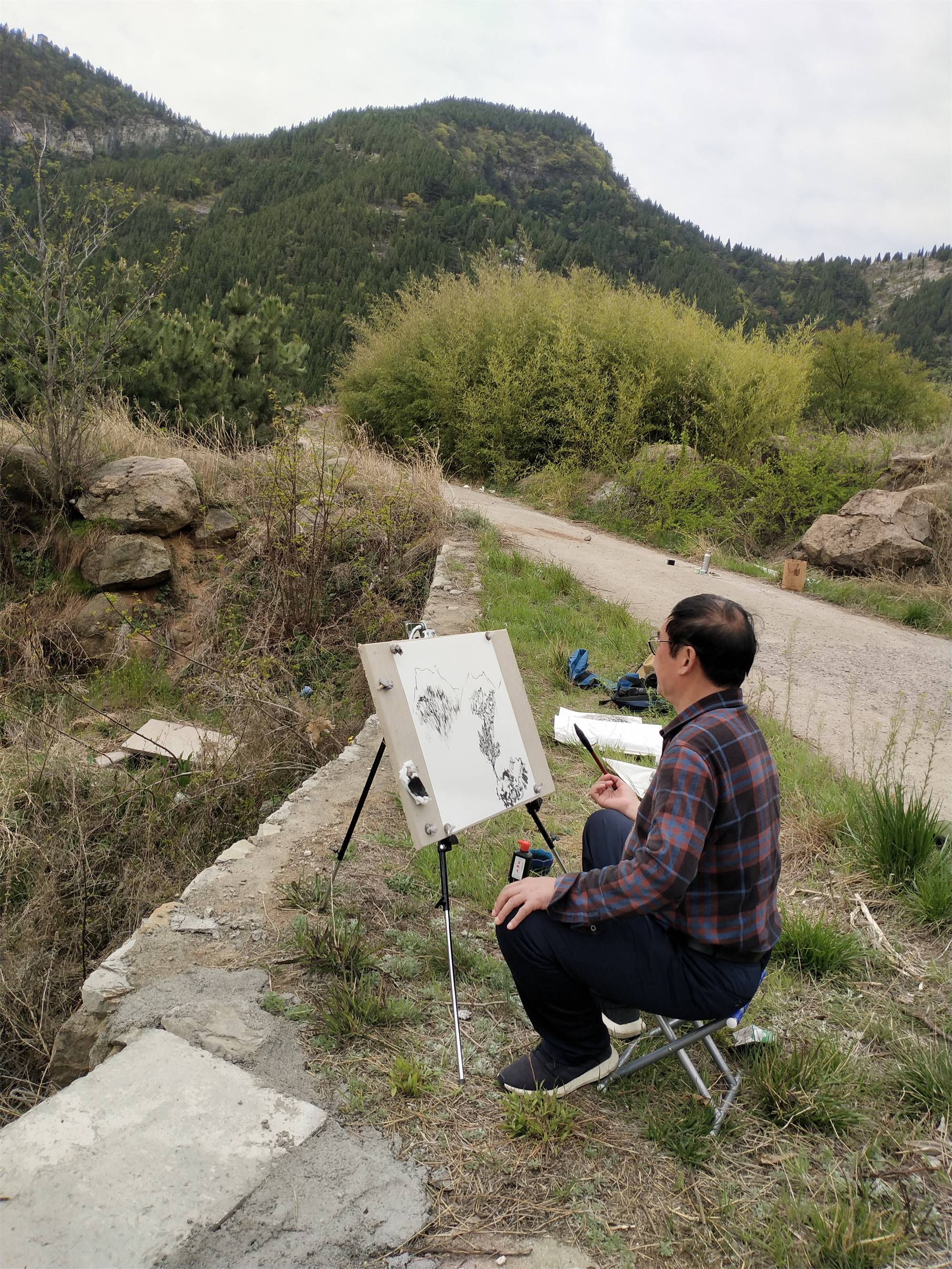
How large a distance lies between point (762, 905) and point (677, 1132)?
0.66 metres

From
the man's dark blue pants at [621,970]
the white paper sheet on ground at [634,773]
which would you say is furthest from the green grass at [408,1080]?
the white paper sheet on ground at [634,773]

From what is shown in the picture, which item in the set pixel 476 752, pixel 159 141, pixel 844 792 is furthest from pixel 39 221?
pixel 159 141

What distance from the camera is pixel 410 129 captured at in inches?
2948

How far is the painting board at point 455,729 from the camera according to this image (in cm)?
249

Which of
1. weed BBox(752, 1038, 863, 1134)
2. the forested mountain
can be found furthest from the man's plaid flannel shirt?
the forested mountain

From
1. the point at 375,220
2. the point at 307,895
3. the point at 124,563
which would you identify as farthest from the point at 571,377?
the point at 375,220

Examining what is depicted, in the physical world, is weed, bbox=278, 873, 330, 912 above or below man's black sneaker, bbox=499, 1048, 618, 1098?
below

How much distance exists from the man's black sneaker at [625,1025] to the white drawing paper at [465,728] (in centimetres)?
73

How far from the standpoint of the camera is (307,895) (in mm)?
2904

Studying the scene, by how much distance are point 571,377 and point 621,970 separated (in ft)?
41.4

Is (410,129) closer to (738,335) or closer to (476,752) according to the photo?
(738,335)

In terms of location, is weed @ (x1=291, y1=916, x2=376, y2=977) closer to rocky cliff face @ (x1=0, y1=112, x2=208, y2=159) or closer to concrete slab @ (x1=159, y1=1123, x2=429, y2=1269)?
concrete slab @ (x1=159, y1=1123, x2=429, y2=1269)

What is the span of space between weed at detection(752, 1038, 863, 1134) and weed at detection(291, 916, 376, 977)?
1214mm

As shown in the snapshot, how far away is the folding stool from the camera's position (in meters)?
1.94
